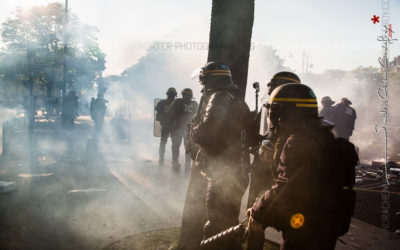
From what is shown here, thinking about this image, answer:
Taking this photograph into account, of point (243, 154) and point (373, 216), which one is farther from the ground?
point (243, 154)

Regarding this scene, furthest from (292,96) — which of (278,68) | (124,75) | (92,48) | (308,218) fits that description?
(124,75)

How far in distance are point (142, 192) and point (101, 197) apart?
83 cm

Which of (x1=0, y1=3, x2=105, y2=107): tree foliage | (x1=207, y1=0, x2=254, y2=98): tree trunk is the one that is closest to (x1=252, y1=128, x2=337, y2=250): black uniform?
(x1=207, y1=0, x2=254, y2=98): tree trunk

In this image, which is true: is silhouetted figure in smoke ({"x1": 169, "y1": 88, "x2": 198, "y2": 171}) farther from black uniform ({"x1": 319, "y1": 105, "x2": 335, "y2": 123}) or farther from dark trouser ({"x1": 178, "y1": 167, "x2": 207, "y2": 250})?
black uniform ({"x1": 319, "y1": 105, "x2": 335, "y2": 123})

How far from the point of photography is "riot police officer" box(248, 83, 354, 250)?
1.74 m

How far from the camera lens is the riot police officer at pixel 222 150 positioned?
106 inches

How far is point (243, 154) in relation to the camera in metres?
2.96

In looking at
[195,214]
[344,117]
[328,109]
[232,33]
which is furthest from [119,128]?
[232,33]

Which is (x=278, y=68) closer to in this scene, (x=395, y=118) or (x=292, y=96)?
(x=395, y=118)

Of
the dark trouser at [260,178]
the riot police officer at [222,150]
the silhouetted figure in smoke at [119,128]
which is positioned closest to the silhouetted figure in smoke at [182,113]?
the dark trouser at [260,178]

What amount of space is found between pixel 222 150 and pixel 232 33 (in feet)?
4.60

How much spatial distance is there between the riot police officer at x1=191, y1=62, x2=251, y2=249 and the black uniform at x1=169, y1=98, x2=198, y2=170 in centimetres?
403

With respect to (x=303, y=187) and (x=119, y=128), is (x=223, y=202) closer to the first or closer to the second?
(x=303, y=187)

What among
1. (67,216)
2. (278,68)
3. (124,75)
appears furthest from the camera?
(124,75)
